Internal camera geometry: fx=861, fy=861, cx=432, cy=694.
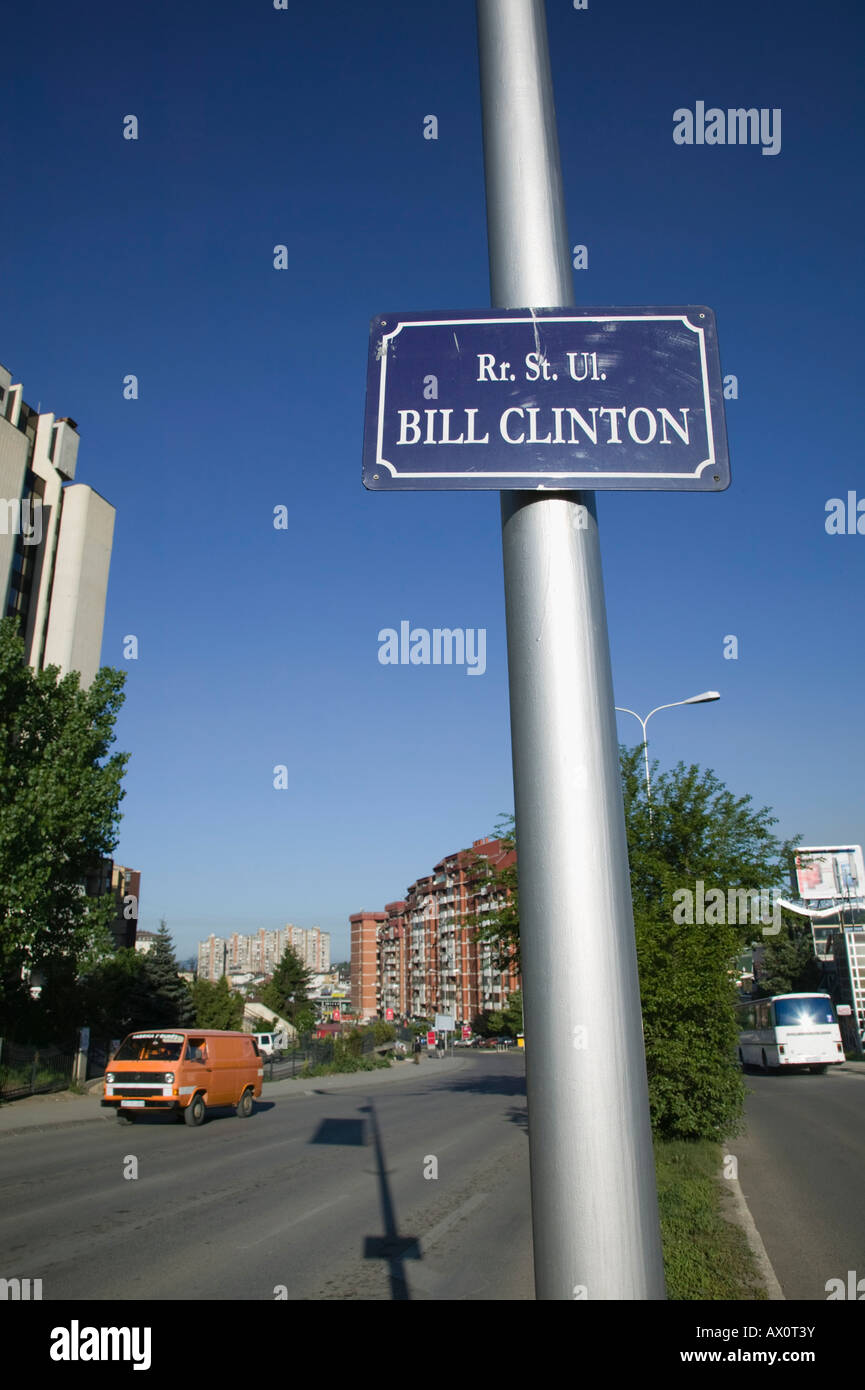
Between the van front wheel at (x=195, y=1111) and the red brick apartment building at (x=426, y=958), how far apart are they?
3200 inches

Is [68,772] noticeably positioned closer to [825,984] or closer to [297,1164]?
[297,1164]

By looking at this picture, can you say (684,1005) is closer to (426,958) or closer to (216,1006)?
(216,1006)

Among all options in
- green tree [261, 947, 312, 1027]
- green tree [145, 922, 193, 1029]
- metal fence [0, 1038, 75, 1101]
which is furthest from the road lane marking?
green tree [261, 947, 312, 1027]

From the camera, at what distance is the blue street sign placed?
2039mm

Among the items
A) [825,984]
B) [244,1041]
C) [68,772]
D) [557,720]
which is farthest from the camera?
[825,984]

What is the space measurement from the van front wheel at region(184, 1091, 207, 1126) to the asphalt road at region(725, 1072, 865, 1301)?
10.7m

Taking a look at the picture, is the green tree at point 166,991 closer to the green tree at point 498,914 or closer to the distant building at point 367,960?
the green tree at point 498,914

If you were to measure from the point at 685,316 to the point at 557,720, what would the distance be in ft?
3.99

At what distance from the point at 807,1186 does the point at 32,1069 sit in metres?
21.4

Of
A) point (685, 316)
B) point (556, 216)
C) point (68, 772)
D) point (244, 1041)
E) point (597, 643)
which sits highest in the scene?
point (68, 772)

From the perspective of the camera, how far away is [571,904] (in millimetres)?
1643

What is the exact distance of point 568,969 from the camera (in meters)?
1.61

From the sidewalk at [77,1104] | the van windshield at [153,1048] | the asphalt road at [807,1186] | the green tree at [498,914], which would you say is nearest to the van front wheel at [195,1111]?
the van windshield at [153,1048]
